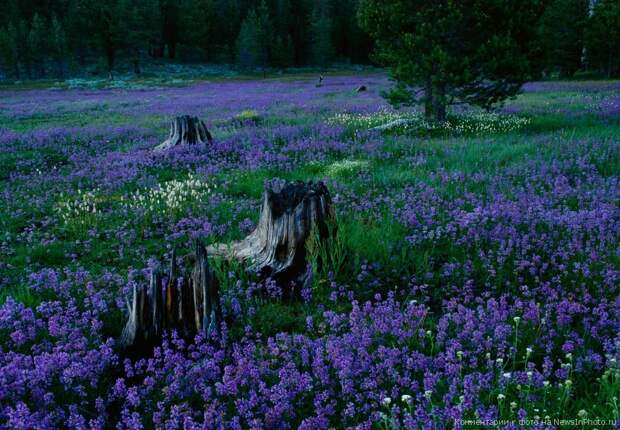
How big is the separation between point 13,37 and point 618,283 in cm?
9315

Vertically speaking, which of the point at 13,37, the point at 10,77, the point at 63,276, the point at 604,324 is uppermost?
the point at 13,37

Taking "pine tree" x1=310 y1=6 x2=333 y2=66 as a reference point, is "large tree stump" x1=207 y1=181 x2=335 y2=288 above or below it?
below

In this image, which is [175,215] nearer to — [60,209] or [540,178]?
[60,209]

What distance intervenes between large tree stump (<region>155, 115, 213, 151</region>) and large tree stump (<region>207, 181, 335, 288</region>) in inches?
364

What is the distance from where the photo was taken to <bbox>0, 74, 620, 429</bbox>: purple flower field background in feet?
10.3

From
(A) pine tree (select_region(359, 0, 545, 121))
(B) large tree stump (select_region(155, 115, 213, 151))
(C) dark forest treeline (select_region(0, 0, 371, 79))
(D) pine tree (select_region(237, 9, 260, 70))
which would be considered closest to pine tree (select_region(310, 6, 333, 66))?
(C) dark forest treeline (select_region(0, 0, 371, 79))

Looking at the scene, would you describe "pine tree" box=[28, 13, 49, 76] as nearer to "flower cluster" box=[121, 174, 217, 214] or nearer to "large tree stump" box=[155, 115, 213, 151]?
"large tree stump" box=[155, 115, 213, 151]

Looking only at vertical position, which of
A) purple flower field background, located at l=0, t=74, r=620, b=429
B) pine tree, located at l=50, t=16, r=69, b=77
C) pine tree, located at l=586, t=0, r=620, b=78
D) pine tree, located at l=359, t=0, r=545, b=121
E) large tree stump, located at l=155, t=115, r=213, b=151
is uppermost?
pine tree, located at l=50, t=16, r=69, b=77

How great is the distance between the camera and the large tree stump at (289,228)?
5398mm

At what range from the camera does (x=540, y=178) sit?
8500mm

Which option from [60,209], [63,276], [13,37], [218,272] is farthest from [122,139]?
[13,37]

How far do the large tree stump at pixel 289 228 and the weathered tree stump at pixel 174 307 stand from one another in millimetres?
1164

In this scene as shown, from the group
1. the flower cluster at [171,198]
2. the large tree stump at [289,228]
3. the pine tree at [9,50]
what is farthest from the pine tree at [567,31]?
the pine tree at [9,50]

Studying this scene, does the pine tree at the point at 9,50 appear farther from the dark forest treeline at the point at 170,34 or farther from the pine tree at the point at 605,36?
the pine tree at the point at 605,36
